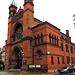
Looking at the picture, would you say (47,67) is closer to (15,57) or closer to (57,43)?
(57,43)

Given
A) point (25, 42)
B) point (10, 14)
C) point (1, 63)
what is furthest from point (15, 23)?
point (1, 63)

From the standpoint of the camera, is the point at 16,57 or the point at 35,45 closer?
the point at 35,45

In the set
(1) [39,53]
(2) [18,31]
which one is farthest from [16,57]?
(1) [39,53]

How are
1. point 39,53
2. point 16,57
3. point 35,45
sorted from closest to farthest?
point 39,53 → point 35,45 → point 16,57

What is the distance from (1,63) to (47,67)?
24.2 metres

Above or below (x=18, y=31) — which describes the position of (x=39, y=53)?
below

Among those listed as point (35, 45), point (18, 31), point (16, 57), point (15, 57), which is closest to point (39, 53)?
point (35, 45)

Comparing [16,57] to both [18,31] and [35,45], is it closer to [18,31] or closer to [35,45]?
[18,31]

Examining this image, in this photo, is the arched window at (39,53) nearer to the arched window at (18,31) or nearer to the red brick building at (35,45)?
the red brick building at (35,45)

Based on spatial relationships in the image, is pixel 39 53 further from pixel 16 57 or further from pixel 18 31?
pixel 18 31

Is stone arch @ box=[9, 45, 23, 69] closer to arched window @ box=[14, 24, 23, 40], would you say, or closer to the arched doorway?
the arched doorway

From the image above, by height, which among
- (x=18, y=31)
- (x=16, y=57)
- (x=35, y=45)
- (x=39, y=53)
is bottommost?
(x=16, y=57)

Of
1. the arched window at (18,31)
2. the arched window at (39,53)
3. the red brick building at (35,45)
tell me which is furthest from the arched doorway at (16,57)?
the arched window at (39,53)

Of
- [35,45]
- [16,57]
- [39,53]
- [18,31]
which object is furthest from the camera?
[18,31]
